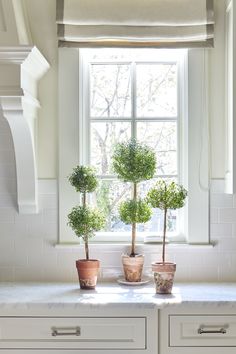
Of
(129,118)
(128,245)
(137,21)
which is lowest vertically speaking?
(128,245)

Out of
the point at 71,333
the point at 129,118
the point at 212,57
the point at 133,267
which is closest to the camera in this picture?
the point at 71,333

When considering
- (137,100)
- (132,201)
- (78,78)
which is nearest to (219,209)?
(132,201)

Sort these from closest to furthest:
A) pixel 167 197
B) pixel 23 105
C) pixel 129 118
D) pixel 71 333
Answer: pixel 71 333 < pixel 23 105 < pixel 167 197 < pixel 129 118

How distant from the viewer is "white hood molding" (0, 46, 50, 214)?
2920mm

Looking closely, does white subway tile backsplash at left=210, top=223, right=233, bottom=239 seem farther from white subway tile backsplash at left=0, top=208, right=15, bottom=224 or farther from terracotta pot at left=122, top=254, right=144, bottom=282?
white subway tile backsplash at left=0, top=208, right=15, bottom=224

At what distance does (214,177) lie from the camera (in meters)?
3.38

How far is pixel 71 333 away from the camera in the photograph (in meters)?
2.82

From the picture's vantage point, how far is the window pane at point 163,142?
3.51 metres

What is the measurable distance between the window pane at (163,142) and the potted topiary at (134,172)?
1.01 feet

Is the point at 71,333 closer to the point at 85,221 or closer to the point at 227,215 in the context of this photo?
the point at 85,221

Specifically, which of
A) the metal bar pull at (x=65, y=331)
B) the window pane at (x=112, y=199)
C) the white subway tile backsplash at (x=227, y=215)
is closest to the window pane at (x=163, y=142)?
the window pane at (x=112, y=199)

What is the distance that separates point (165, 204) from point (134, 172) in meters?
0.24

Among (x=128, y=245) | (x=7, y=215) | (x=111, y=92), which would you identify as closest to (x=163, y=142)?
(x=111, y=92)

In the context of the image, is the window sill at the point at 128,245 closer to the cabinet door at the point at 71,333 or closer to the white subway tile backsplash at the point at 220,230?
the white subway tile backsplash at the point at 220,230
